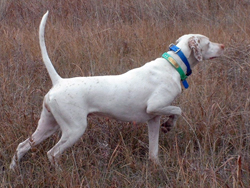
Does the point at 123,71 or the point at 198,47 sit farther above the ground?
the point at 198,47

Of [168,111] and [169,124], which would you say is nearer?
[168,111]

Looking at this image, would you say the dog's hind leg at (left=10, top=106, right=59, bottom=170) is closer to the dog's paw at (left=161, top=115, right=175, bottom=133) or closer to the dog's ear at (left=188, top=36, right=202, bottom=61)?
the dog's paw at (left=161, top=115, right=175, bottom=133)

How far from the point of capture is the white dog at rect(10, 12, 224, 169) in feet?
9.75

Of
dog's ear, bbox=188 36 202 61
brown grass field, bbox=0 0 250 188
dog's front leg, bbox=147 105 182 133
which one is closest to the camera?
brown grass field, bbox=0 0 250 188

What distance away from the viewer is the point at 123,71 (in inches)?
182

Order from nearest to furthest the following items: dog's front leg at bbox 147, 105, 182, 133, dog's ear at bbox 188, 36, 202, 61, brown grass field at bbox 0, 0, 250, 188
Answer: brown grass field at bbox 0, 0, 250, 188 → dog's front leg at bbox 147, 105, 182, 133 → dog's ear at bbox 188, 36, 202, 61

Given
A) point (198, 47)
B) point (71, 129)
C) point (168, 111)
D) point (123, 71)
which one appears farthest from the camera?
point (123, 71)

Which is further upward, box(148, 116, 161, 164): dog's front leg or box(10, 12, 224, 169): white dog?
box(10, 12, 224, 169): white dog

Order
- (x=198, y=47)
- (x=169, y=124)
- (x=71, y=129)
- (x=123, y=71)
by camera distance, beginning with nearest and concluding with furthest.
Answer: (x=71, y=129)
(x=198, y=47)
(x=169, y=124)
(x=123, y=71)

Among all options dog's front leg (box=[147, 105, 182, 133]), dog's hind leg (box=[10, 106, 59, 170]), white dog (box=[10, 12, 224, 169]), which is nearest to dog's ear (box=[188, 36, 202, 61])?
white dog (box=[10, 12, 224, 169])

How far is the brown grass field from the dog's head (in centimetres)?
48

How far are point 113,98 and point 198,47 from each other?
806 millimetres

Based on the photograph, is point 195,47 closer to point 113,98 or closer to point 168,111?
point 168,111

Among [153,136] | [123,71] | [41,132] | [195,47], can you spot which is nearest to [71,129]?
[41,132]
